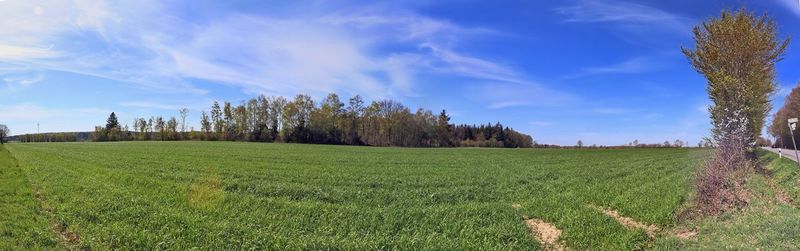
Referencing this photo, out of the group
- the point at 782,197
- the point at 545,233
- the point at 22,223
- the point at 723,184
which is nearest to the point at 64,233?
the point at 22,223

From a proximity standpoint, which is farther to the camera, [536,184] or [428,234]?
[536,184]

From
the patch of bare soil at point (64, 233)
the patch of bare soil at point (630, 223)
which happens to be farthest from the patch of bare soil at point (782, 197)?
the patch of bare soil at point (64, 233)

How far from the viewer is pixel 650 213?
11.8 m

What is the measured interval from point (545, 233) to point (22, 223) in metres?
12.5

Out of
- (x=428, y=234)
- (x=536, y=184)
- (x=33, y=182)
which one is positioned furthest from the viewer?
(x=536, y=184)

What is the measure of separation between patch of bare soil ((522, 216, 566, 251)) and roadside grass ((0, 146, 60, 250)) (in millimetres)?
10040

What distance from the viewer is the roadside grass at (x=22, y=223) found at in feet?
29.4

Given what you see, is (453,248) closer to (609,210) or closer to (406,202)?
(406,202)

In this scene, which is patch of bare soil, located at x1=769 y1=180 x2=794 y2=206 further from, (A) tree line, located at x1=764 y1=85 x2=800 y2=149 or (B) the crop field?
(A) tree line, located at x1=764 y1=85 x2=800 y2=149

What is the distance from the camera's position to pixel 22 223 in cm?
1055

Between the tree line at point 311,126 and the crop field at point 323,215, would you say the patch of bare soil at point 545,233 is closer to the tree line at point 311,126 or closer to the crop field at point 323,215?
the crop field at point 323,215

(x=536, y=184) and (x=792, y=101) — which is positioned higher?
(x=792, y=101)

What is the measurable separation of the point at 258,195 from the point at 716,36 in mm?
24218

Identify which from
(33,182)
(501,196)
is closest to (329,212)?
(501,196)
